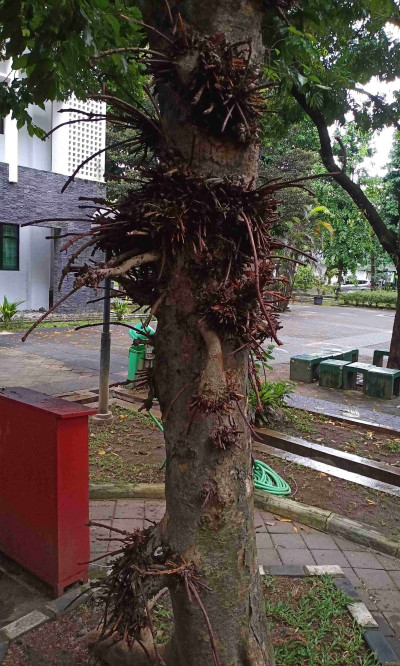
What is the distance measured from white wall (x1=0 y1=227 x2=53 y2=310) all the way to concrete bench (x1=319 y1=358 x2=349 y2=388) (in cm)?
1108

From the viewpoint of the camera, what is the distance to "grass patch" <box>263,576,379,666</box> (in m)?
2.55

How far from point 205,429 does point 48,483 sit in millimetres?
1751

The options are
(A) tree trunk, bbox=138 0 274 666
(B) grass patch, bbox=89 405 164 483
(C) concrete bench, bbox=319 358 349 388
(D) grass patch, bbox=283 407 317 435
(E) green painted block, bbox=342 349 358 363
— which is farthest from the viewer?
(E) green painted block, bbox=342 349 358 363

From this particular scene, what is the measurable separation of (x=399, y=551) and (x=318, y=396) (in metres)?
4.77

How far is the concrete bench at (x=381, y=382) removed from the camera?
864cm

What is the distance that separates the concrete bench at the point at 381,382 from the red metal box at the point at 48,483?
6.51 meters

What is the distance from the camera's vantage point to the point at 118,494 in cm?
465

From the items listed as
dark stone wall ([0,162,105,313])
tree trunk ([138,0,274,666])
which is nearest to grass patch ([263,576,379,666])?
tree trunk ([138,0,274,666])

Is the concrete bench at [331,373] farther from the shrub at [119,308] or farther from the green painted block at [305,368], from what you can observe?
the shrub at [119,308]

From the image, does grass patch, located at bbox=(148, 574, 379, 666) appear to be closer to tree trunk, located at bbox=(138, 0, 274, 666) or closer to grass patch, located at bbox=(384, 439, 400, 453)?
tree trunk, located at bbox=(138, 0, 274, 666)

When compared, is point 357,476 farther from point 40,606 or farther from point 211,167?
point 211,167

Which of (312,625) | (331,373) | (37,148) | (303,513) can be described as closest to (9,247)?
(37,148)

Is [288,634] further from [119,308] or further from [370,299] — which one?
[370,299]

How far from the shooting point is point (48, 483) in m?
3.14
